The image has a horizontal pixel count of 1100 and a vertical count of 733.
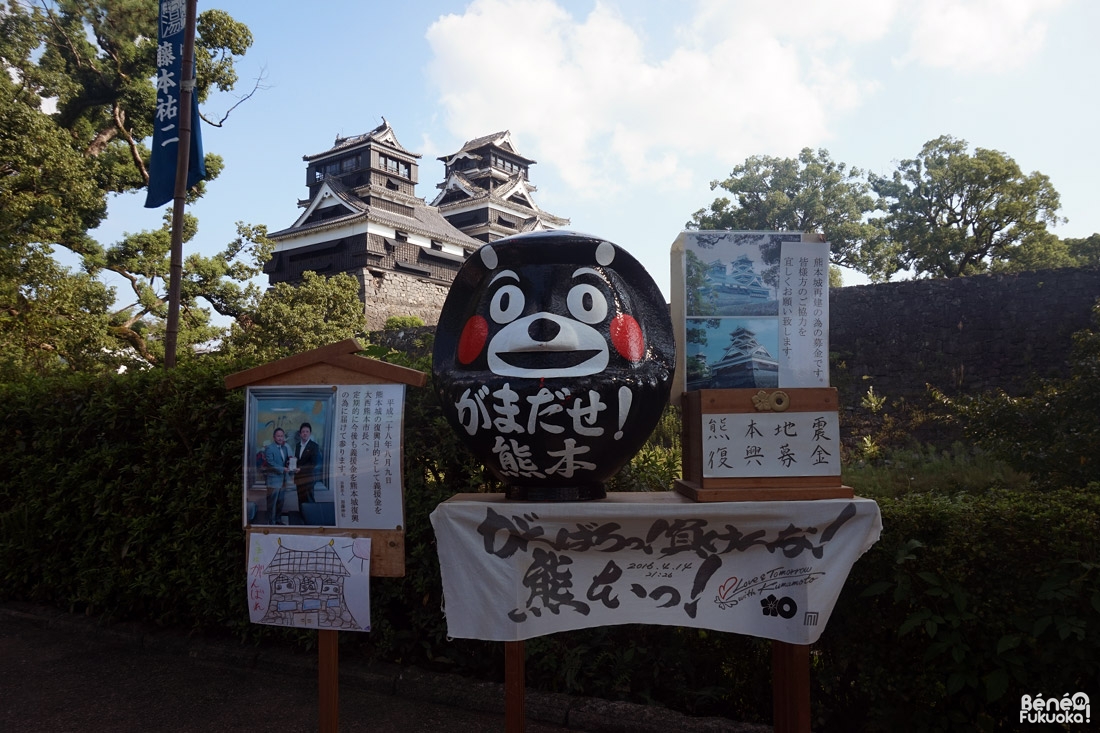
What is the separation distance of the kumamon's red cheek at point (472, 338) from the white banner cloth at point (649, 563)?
51 cm

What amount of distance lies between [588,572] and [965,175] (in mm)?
22684

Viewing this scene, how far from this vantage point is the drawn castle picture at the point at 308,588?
2.58 meters

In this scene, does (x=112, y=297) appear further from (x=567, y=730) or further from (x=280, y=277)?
(x=280, y=277)

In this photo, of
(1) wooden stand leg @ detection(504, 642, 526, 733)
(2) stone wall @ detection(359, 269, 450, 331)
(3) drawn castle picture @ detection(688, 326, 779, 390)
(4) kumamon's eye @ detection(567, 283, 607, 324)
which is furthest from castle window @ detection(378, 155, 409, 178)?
(1) wooden stand leg @ detection(504, 642, 526, 733)

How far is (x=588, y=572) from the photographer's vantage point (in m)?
2.48

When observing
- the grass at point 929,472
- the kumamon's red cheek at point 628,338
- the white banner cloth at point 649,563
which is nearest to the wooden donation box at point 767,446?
the white banner cloth at point 649,563

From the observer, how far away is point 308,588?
8.57 feet

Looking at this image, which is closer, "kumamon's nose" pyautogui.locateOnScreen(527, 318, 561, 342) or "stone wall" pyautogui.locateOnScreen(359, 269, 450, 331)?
"kumamon's nose" pyautogui.locateOnScreen(527, 318, 561, 342)

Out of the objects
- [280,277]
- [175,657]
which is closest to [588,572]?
[175,657]

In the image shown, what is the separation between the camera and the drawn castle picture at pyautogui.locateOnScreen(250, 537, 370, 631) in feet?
8.46

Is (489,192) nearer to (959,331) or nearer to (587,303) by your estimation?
(959,331)

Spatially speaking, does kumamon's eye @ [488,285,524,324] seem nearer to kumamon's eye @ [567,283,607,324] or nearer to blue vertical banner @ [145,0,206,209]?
kumamon's eye @ [567,283,607,324]

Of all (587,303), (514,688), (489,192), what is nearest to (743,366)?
(587,303)

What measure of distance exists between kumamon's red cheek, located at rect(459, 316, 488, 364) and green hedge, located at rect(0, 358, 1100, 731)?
0.91m
